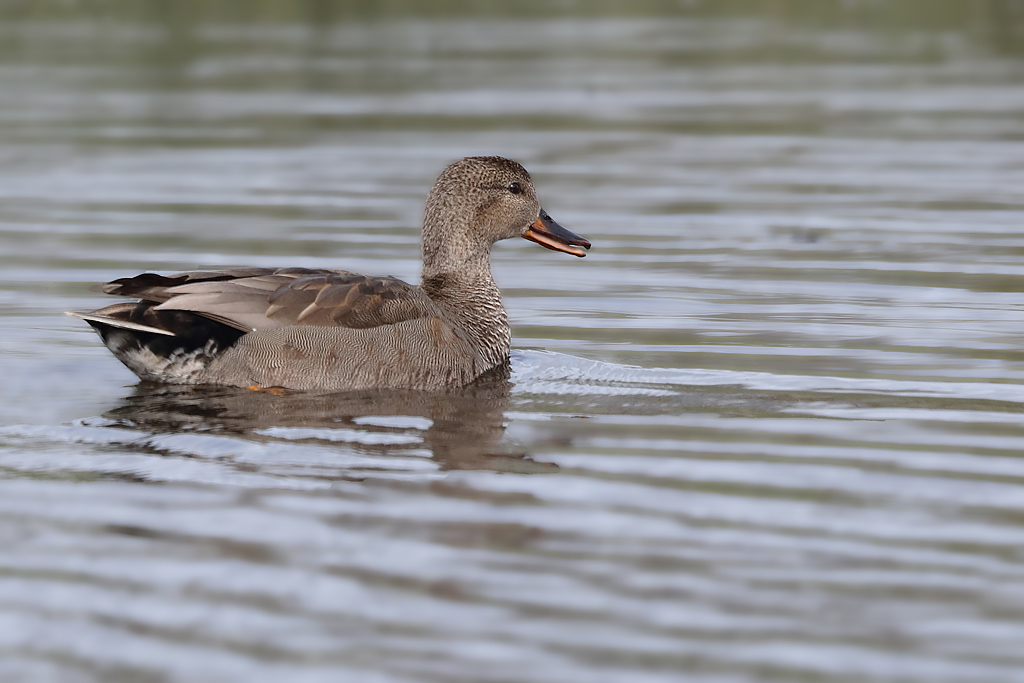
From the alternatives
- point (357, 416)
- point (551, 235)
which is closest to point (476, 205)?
point (551, 235)

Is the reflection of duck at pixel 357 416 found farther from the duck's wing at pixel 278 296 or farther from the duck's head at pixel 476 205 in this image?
the duck's head at pixel 476 205

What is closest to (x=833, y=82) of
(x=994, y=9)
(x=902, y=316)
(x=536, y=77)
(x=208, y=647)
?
(x=536, y=77)

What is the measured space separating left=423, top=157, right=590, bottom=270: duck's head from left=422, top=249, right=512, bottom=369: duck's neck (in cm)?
10

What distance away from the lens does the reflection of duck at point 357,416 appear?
6730 mm

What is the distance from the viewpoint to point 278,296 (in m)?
7.89

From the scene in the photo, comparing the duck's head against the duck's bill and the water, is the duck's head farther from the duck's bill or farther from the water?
the water

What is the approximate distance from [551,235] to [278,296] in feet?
7.16

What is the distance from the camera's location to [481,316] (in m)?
8.89

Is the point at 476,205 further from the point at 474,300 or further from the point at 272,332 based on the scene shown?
the point at 272,332

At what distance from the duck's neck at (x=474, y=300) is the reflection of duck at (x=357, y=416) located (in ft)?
1.32

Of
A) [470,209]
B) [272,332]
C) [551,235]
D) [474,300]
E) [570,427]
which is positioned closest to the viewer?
[570,427]

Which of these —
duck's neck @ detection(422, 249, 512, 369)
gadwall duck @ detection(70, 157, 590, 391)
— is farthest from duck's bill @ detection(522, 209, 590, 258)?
gadwall duck @ detection(70, 157, 590, 391)

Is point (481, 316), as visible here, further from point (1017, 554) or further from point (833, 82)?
point (833, 82)

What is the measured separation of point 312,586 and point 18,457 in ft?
6.90
